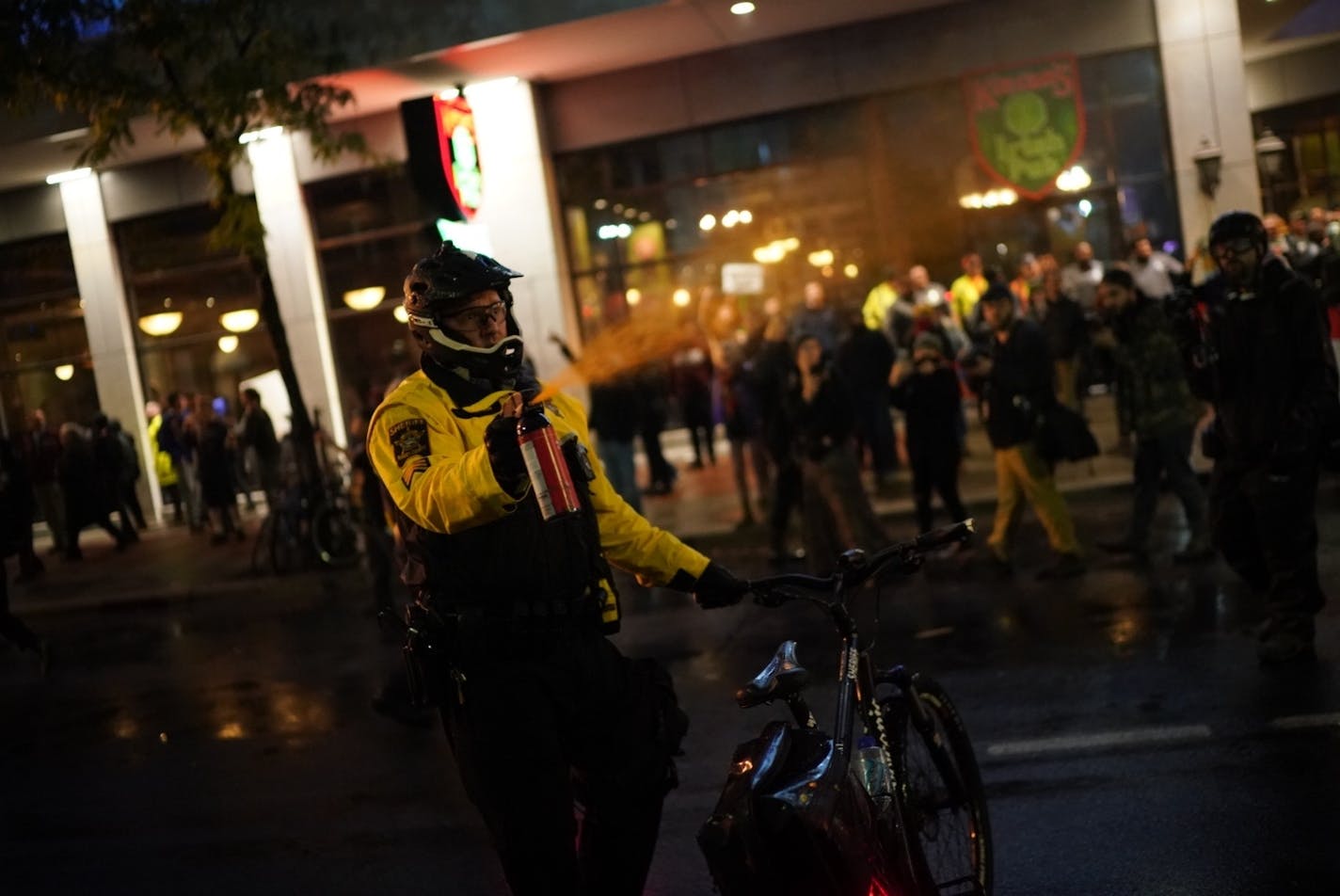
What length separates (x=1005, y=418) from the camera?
33.5 ft

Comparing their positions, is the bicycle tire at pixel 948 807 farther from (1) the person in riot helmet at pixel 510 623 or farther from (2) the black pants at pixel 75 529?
(2) the black pants at pixel 75 529

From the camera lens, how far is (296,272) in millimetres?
20969

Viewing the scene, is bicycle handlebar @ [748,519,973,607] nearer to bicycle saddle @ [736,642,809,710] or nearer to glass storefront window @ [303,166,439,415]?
bicycle saddle @ [736,642,809,710]

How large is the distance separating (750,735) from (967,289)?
11.4m

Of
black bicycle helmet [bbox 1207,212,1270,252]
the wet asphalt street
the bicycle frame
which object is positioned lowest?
the wet asphalt street

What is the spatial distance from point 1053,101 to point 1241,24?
2.75 m

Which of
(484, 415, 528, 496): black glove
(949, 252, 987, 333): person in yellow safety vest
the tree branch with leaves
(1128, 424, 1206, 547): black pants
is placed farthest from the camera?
(949, 252, 987, 333): person in yellow safety vest

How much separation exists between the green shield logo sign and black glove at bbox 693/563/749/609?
1567 centimetres

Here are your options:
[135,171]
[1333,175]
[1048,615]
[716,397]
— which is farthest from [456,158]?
[1333,175]

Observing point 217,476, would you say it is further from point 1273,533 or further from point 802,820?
point 802,820

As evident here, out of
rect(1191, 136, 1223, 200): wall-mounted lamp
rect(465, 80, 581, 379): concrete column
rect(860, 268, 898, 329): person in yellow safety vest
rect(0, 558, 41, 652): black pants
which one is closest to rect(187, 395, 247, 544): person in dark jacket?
rect(465, 80, 581, 379): concrete column

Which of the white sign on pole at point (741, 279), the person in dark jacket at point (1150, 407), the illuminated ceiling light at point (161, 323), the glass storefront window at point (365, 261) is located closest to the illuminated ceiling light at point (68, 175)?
the illuminated ceiling light at point (161, 323)

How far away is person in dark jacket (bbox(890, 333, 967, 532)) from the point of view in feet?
36.6

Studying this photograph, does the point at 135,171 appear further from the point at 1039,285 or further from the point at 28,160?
the point at 1039,285
